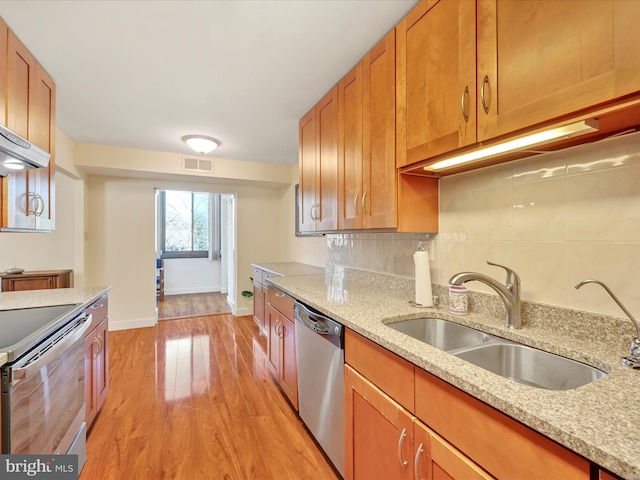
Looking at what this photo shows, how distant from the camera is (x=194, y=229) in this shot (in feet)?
22.1

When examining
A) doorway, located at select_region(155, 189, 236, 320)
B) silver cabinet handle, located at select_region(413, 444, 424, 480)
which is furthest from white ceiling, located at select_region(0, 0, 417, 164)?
doorway, located at select_region(155, 189, 236, 320)

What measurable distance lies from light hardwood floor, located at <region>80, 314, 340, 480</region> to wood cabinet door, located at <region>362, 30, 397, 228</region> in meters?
1.47

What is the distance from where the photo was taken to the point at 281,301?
7.48 ft

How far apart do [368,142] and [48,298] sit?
2.23 m

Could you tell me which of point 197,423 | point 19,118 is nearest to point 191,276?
point 197,423

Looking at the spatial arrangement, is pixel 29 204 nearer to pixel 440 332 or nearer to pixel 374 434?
pixel 374 434

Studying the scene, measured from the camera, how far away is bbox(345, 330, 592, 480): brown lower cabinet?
653mm

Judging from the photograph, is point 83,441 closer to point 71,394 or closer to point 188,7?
point 71,394

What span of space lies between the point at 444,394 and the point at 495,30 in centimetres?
123

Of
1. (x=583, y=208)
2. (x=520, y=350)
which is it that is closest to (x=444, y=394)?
(x=520, y=350)

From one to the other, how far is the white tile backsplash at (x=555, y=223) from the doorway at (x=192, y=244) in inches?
212

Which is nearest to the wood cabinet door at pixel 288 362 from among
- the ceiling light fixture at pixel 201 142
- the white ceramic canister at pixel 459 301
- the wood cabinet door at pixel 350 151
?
the wood cabinet door at pixel 350 151

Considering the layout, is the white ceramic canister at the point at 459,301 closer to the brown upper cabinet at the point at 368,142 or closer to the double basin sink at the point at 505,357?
the double basin sink at the point at 505,357

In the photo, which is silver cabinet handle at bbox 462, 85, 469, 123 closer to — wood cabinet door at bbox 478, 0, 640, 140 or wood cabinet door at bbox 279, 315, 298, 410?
wood cabinet door at bbox 478, 0, 640, 140
